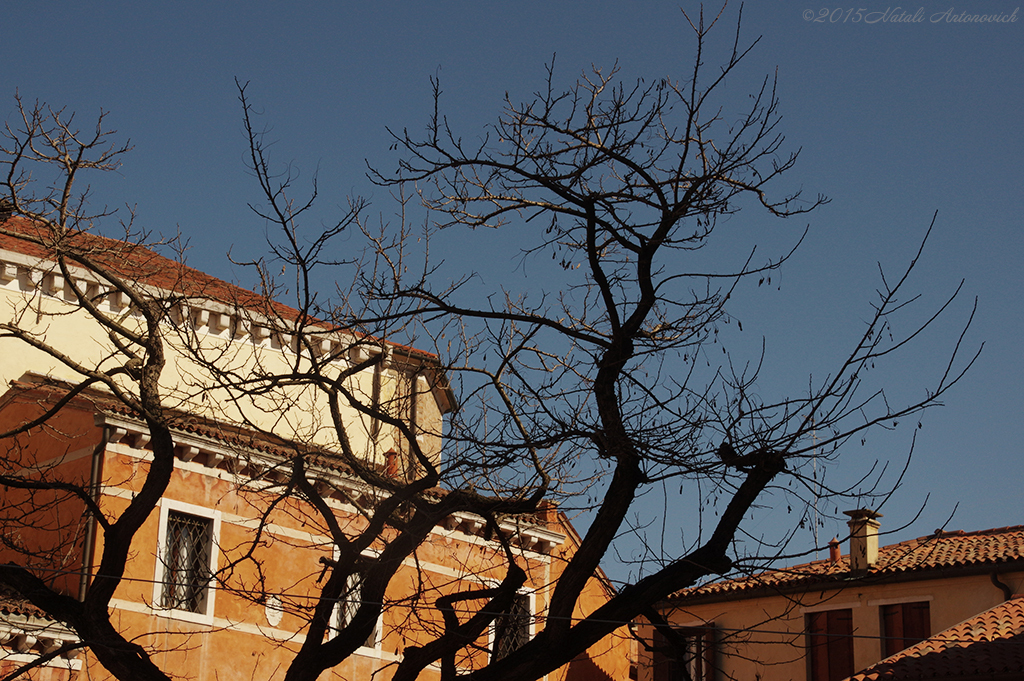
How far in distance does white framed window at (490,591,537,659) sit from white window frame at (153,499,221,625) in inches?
159

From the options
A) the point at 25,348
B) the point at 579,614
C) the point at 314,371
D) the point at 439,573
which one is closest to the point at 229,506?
the point at 439,573

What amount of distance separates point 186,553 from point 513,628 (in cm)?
504

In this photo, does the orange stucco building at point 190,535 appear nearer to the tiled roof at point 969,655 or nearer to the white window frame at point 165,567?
the white window frame at point 165,567

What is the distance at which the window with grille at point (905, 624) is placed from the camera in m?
19.2

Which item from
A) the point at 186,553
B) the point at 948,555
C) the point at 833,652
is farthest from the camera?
the point at 833,652

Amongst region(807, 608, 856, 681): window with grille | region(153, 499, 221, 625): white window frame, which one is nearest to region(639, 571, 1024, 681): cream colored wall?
region(807, 608, 856, 681): window with grille

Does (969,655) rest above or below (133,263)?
below

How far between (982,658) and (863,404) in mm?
9161

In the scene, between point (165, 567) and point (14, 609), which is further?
point (165, 567)

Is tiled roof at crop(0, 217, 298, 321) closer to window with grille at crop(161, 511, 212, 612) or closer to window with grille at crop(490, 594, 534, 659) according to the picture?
window with grille at crop(490, 594, 534, 659)

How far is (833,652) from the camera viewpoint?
67.2 ft

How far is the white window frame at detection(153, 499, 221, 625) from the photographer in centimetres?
1491

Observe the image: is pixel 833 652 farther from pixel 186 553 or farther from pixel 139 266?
pixel 139 266

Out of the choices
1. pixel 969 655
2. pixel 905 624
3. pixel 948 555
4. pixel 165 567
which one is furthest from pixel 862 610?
pixel 165 567
